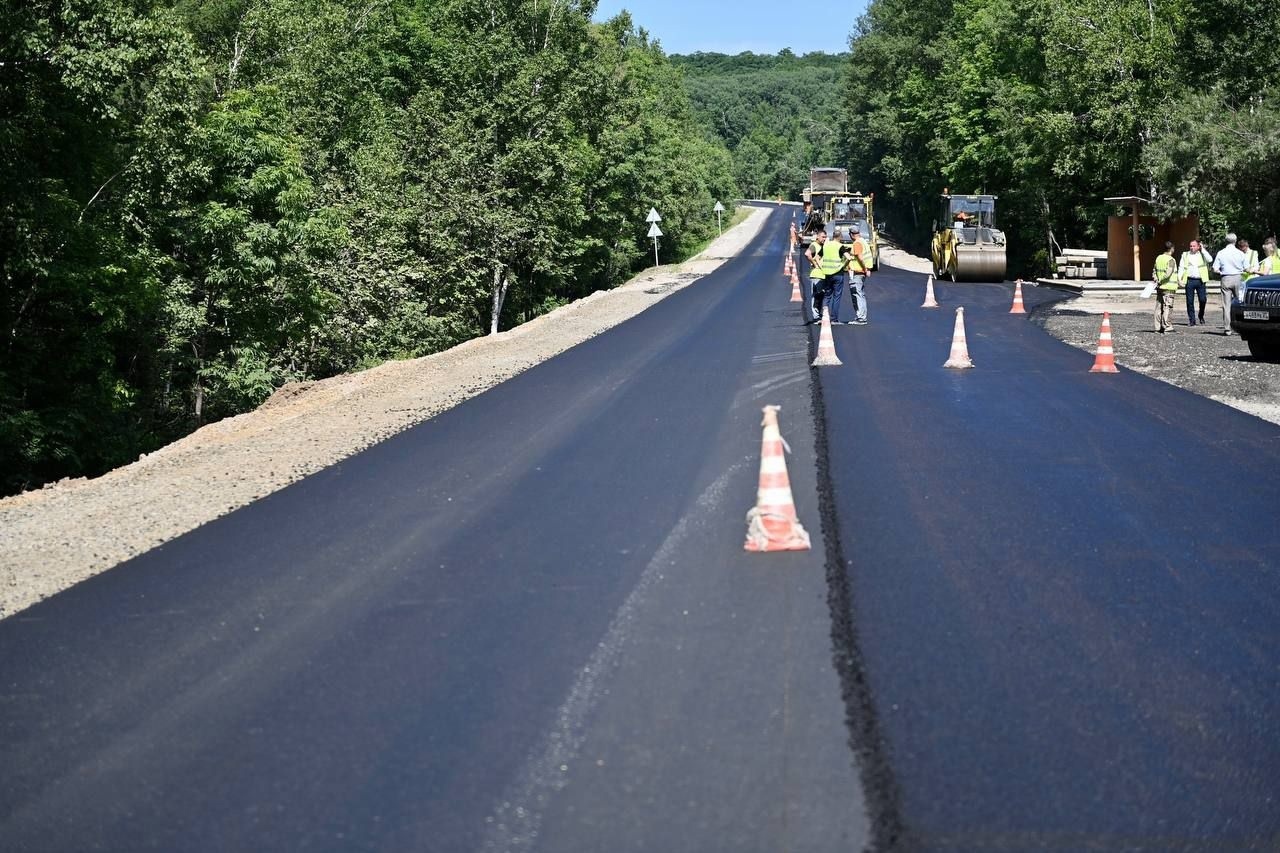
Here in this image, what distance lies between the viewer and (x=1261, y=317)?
19.1 m

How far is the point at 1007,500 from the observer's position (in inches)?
382

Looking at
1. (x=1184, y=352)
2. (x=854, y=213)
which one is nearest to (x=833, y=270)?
(x=1184, y=352)

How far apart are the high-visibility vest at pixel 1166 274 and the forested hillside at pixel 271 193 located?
1709cm

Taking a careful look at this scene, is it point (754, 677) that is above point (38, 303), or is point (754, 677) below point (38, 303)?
below

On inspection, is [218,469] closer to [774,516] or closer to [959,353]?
[774,516]

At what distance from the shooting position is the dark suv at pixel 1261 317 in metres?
19.0

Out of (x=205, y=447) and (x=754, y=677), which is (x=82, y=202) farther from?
(x=754, y=677)

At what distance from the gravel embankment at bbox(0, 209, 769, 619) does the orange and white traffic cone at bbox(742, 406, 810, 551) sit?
436 centimetres

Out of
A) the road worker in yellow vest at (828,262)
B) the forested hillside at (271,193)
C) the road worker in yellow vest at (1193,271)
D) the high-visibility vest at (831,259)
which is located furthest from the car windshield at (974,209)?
the high-visibility vest at (831,259)

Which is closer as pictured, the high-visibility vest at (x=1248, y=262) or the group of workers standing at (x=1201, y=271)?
the group of workers standing at (x=1201, y=271)

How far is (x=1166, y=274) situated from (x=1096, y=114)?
79.6 ft

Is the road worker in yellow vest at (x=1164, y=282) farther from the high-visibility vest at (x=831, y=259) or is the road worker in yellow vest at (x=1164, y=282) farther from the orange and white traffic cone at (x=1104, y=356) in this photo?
the orange and white traffic cone at (x=1104, y=356)

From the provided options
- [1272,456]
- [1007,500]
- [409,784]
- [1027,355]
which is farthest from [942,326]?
[409,784]

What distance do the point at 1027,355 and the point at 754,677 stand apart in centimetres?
1511
